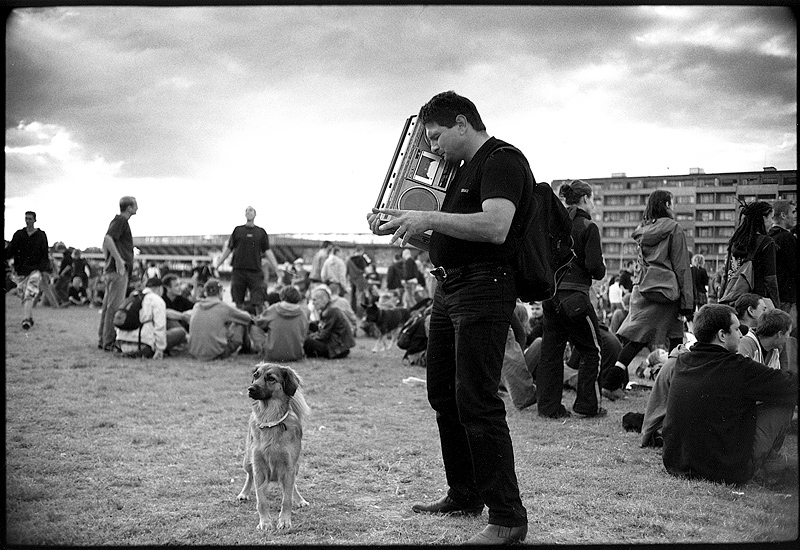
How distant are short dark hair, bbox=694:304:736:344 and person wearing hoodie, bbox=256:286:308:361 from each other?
6.29m

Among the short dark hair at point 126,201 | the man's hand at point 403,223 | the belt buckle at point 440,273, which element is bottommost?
the belt buckle at point 440,273

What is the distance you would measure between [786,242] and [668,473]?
295 centimetres

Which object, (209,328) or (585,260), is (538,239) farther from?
(209,328)

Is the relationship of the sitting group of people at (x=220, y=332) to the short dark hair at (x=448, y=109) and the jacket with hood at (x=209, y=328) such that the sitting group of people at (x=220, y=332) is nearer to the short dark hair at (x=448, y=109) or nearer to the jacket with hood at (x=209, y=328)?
the jacket with hood at (x=209, y=328)

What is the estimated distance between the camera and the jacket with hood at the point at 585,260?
6.47 m

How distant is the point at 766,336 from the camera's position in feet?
17.6

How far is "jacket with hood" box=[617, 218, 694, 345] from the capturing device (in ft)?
22.5

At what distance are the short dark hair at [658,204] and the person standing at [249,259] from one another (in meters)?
6.37

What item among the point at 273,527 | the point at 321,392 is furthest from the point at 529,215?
the point at 321,392

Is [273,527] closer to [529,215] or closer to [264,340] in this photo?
[529,215]

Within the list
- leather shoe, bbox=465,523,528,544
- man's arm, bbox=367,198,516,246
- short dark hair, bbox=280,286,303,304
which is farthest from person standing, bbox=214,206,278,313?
leather shoe, bbox=465,523,528,544

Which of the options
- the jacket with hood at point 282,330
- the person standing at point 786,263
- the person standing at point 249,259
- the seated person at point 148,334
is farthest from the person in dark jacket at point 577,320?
the person standing at point 249,259

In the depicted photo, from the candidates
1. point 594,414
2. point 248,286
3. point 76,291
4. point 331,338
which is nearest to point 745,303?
point 594,414

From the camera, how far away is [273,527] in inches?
155
